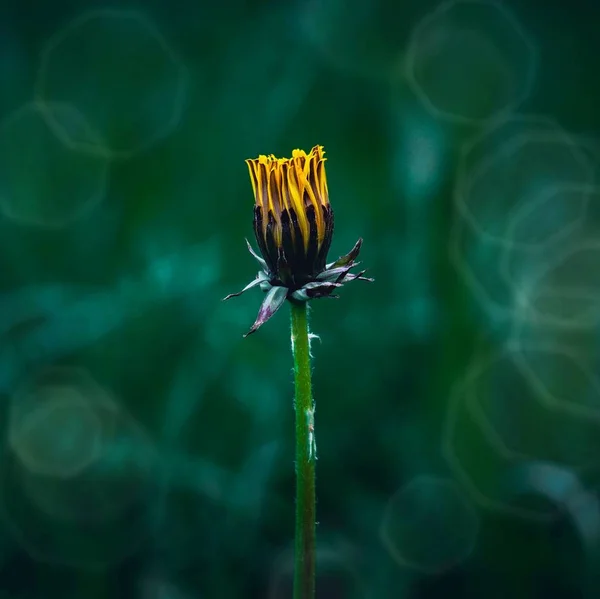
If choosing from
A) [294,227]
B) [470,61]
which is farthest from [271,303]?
[470,61]

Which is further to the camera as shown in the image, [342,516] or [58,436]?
[58,436]

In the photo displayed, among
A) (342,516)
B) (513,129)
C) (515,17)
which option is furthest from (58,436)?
(515,17)

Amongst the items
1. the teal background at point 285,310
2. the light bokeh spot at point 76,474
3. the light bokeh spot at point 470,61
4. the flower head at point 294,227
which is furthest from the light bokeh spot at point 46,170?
the flower head at point 294,227

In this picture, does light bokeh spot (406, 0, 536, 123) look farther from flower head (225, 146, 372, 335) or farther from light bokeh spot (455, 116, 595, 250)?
flower head (225, 146, 372, 335)

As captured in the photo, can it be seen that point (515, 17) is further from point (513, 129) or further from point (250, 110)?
point (250, 110)

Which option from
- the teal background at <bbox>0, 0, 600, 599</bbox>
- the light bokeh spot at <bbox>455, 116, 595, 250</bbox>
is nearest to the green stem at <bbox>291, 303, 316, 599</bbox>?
the teal background at <bbox>0, 0, 600, 599</bbox>

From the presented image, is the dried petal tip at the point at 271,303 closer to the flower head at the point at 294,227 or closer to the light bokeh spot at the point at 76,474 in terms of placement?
the flower head at the point at 294,227
